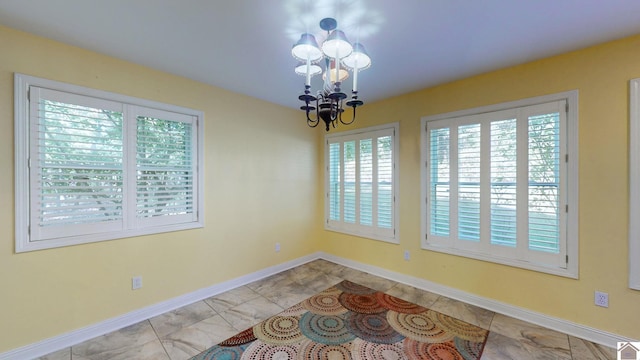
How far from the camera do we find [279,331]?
231cm

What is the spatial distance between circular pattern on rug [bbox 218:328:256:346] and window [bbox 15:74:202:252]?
1.30 metres

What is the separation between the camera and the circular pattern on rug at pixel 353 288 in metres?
3.12

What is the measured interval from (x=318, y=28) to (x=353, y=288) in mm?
2867

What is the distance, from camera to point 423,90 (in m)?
3.19

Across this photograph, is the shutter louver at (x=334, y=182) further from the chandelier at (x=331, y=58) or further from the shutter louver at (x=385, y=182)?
the chandelier at (x=331, y=58)

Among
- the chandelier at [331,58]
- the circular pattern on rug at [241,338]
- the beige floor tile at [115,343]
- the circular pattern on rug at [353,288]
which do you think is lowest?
the beige floor tile at [115,343]

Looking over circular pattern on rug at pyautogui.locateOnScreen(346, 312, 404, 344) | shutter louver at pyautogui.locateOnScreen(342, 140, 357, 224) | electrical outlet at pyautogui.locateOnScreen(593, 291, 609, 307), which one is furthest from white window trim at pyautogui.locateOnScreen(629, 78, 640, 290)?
shutter louver at pyautogui.locateOnScreen(342, 140, 357, 224)

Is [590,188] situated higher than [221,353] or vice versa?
[590,188]

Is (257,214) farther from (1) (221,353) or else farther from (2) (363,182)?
(1) (221,353)

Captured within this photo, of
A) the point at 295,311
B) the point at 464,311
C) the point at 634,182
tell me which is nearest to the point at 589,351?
the point at 464,311

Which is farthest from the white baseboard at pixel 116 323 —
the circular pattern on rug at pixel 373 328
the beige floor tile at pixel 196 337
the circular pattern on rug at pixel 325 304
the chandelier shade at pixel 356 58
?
the chandelier shade at pixel 356 58

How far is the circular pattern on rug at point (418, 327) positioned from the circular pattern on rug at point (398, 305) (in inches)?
3.0

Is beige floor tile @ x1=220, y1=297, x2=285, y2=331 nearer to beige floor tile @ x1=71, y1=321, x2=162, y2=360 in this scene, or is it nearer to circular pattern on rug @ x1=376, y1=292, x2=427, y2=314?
beige floor tile @ x1=71, y1=321, x2=162, y2=360

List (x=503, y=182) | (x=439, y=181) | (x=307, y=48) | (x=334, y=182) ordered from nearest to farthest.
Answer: (x=307, y=48) < (x=503, y=182) < (x=439, y=181) < (x=334, y=182)
